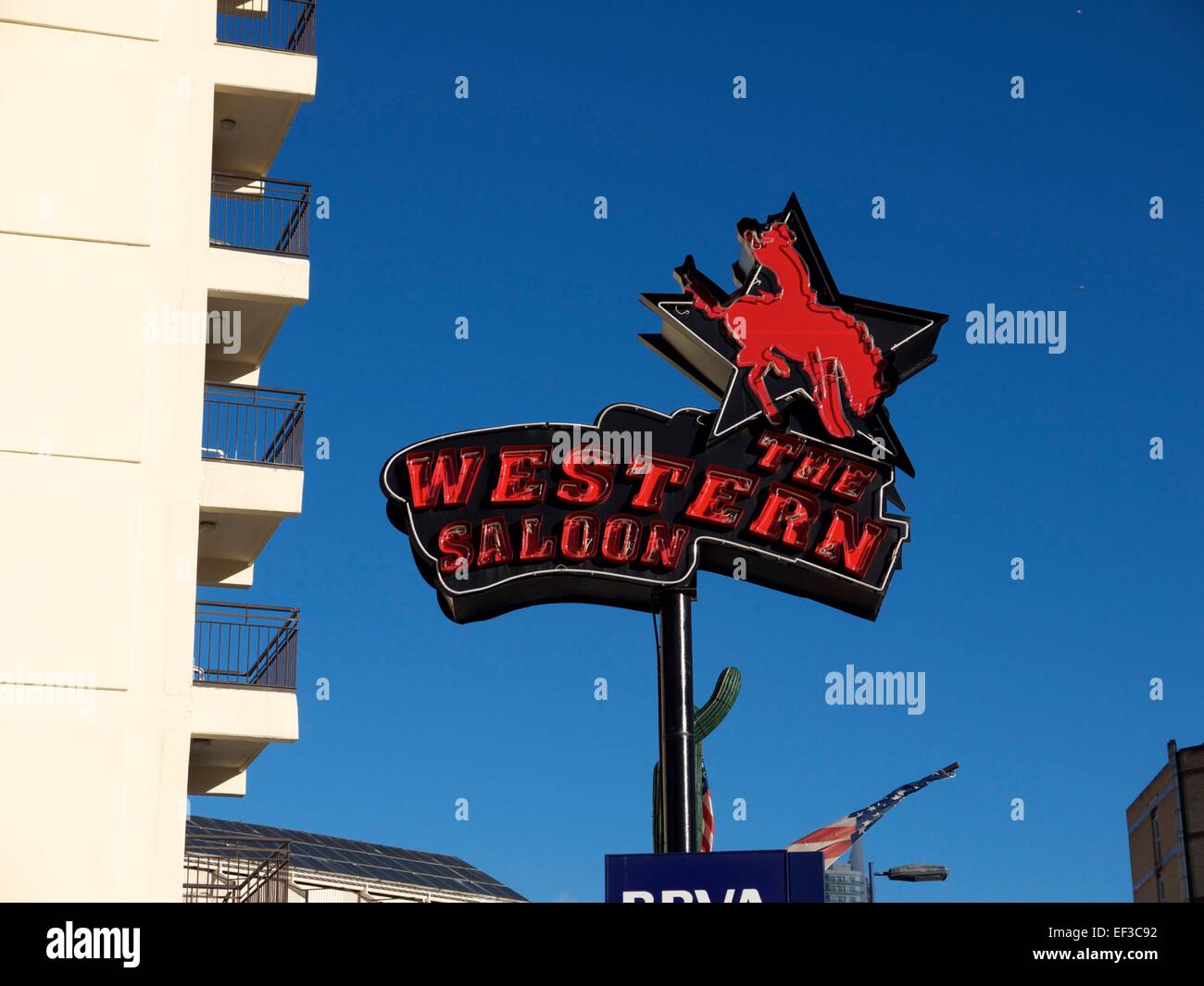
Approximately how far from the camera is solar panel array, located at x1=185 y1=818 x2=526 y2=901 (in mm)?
46344

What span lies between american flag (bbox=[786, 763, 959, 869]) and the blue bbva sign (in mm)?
9932

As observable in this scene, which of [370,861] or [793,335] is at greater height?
[793,335]

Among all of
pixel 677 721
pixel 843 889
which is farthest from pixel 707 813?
pixel 843 889

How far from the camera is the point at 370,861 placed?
163 ft

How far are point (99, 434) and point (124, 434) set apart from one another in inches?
14.2

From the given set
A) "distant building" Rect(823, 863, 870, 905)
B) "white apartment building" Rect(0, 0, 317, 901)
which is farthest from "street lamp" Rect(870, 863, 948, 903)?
"white apartment building" Rect(0, 0, 317, 901)

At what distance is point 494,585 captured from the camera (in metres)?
30.0

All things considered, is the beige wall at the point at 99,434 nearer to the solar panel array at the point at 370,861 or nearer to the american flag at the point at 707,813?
the american flag at the point at 707,813

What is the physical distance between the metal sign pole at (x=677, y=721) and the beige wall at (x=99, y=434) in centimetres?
790

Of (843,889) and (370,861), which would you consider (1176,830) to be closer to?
(370,861)

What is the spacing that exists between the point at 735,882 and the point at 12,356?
13.3 metres

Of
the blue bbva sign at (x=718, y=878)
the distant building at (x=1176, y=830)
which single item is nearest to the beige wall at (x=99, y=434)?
the blue bbva sign at (x=718, y=878)

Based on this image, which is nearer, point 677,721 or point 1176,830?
point 677,721
